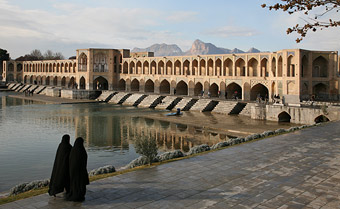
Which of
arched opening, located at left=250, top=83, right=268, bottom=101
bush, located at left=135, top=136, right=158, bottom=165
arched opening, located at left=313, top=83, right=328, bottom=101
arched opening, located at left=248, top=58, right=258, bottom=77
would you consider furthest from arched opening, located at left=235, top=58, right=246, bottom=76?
bush, located at left=135, top=136, right=158, bottom=165

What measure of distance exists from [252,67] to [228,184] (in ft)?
82.4

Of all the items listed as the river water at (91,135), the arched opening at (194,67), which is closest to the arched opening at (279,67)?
the river water at (91,135)

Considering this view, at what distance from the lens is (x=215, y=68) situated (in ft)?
109

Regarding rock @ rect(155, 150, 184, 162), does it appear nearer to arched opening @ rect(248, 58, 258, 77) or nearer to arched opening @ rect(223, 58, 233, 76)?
arched opening @ rect(248, 58, 258, 77)

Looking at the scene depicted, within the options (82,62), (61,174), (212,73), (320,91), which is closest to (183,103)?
(212,73)

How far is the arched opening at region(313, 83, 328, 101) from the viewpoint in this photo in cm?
2581

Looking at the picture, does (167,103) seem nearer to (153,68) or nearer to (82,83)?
(153,68)

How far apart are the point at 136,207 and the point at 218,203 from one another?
4.74 feet

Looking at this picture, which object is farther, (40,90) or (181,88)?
(40,90)

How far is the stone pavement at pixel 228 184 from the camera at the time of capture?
5.81 m

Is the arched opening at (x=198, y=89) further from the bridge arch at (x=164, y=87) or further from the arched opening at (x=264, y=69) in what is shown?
the arched opening at (x=264, y=69)

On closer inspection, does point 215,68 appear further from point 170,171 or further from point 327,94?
point 170,171

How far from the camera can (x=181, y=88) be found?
38188 millimetres

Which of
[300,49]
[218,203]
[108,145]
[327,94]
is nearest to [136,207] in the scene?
[218,203]
